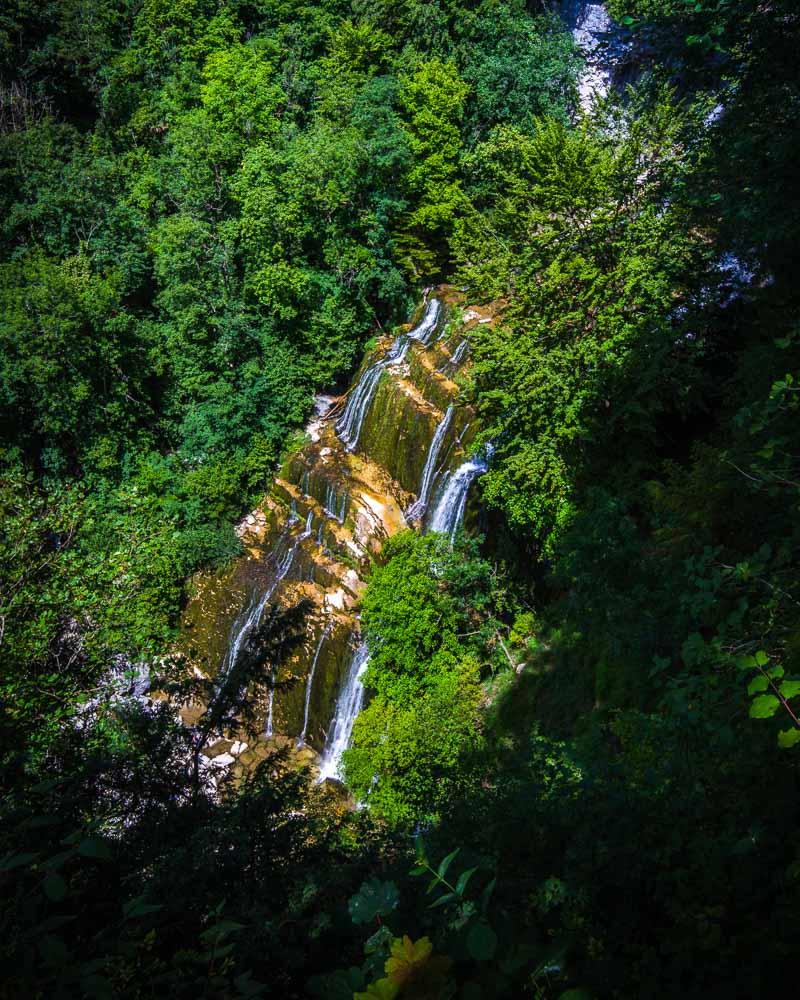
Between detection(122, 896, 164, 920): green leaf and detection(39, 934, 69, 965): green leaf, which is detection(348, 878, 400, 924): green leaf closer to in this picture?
detection(122, 896, 164, 920): green leaf

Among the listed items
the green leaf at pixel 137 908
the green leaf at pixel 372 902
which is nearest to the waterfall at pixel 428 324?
the green leaf at pixel 372 902

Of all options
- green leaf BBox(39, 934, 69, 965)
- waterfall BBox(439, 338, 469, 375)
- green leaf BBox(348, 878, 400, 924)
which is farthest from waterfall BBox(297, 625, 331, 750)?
green leaf BBox(39, 934, 69, 965)

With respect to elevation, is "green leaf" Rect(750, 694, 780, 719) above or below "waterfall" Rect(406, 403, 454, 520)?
above

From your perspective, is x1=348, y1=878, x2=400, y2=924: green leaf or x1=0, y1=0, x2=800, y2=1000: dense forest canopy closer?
x1=348, y1=878, x2=400, y2=924: green leaf

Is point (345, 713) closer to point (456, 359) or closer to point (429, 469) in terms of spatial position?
point (429, 469)

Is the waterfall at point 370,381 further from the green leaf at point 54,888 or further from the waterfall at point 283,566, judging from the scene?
the green leaf at point 54,888

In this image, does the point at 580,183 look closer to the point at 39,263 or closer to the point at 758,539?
the point at 758,539

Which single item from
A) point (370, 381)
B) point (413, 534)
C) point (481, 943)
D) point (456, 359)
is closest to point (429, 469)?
point (413, 534)

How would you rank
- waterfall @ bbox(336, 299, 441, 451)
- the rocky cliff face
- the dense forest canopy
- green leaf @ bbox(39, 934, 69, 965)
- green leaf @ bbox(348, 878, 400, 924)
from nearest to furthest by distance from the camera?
green leaf @ bbox(39, 934, 69, 965) → green leaf @ bbox(348, 878, 400, 924) → the dense forest canopy → the rocky cliff face → waterfall @ bbox(336, 299, 441, 451)
